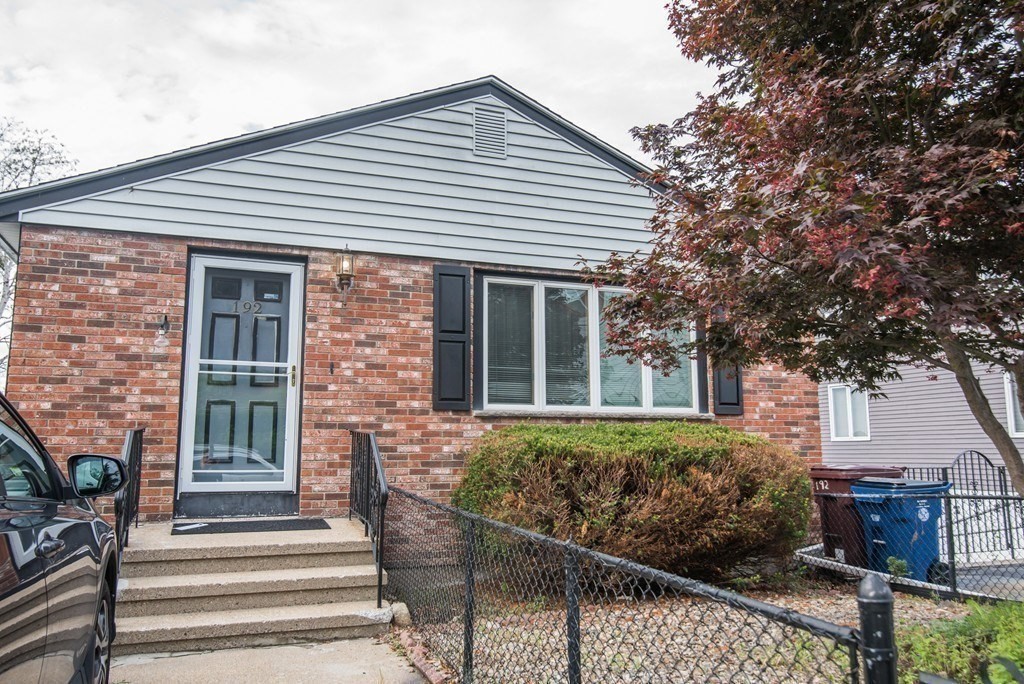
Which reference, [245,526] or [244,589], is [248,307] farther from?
[244,589]

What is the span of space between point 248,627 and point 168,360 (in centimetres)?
257

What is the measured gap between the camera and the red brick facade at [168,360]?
20.2 ft

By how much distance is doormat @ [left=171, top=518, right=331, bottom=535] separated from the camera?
5.99 meters

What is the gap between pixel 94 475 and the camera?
2.92 meters

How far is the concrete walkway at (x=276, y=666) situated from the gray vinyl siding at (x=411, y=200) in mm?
3587

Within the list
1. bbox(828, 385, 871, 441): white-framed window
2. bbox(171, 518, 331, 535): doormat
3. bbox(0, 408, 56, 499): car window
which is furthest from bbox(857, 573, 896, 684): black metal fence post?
bbox(828, 385, 871, 441): white-framed window

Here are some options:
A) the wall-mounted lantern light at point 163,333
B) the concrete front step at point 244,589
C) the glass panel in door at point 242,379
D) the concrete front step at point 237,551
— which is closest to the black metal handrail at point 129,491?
the concrete front step at point 237,551

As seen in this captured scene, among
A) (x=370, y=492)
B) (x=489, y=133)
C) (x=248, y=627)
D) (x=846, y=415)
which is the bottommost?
(x=248, y=627)

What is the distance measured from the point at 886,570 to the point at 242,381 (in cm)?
584

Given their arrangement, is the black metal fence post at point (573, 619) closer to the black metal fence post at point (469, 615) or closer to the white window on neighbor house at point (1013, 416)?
the black metal fence post at point (469, 615)

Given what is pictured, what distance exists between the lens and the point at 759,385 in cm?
838

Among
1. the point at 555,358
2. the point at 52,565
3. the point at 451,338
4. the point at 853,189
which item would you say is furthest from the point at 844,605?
the point at 52,565

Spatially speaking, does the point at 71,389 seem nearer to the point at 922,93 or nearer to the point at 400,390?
the point at 400,390

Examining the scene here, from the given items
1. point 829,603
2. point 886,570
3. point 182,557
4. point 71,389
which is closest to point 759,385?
point 886,570
